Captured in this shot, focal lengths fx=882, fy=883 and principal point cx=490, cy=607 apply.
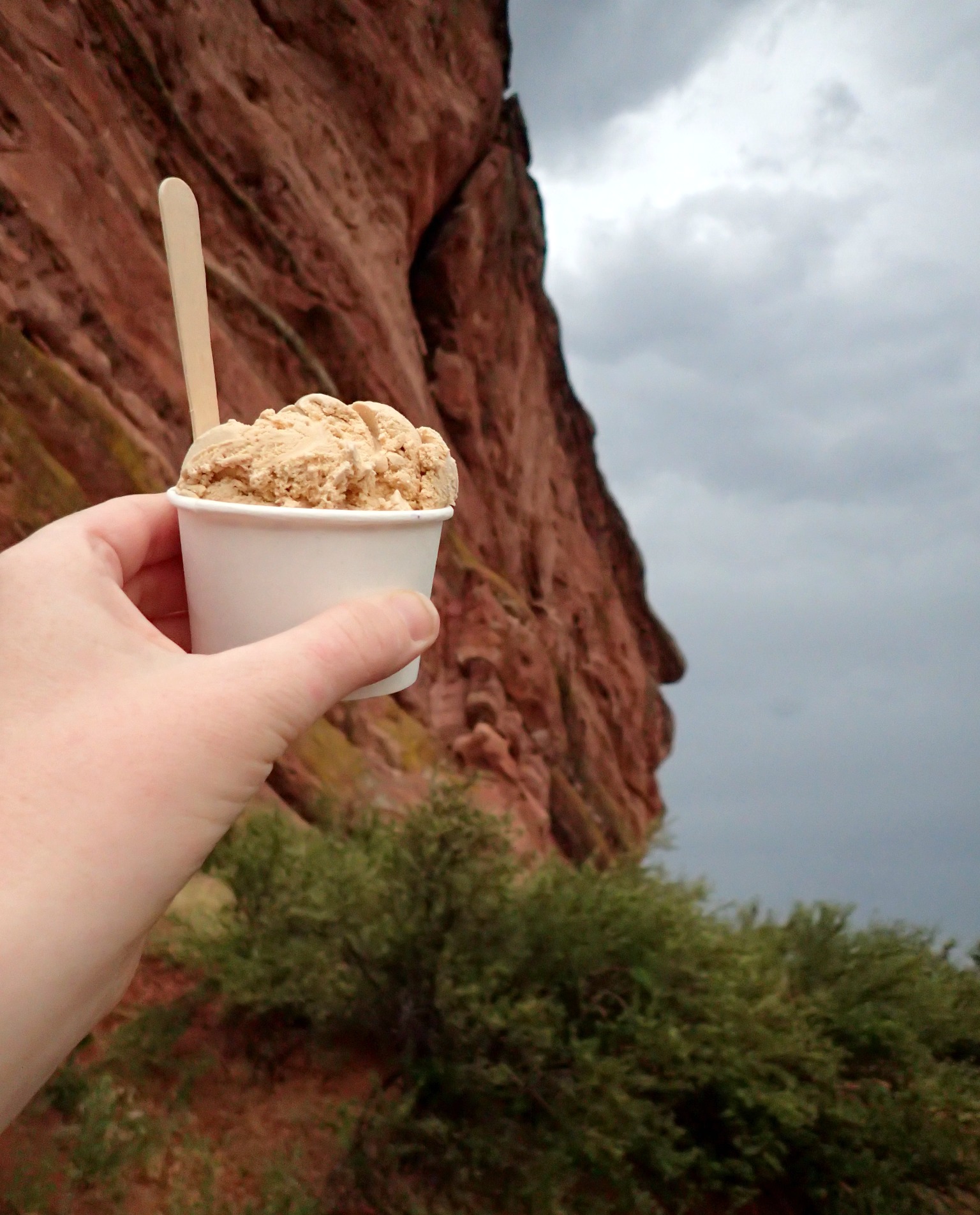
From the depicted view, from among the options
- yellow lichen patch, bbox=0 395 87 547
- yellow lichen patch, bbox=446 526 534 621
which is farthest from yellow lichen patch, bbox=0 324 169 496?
yellow lichen patch, bbox=446 526 534 621

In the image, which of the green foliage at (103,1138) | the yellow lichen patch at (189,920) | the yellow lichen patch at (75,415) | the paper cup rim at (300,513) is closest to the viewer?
the paper cup rim at (300,513)

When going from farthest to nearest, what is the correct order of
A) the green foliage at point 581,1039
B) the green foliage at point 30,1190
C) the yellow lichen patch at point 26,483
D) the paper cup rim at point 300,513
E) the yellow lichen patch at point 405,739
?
the yellow lichen patch at point 405,739 → the yellow lichen patch at point 26,483 → the green foliage at point 581,1039 → the green foliage at point 30,1190 → the paper cup rim at point 300,513

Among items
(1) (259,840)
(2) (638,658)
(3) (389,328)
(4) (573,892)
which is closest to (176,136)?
(3) (389,328)

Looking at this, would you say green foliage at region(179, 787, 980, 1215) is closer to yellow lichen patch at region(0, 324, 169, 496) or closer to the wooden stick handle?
the wooden stick handle

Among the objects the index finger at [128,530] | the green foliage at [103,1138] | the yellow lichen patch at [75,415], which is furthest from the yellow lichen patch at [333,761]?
the index finger at [128,530]

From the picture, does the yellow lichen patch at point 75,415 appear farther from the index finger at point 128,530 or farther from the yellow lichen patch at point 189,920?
the index finger at point 128,530

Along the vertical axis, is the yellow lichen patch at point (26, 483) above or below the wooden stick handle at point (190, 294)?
above

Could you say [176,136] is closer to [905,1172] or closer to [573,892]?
[573,892]
